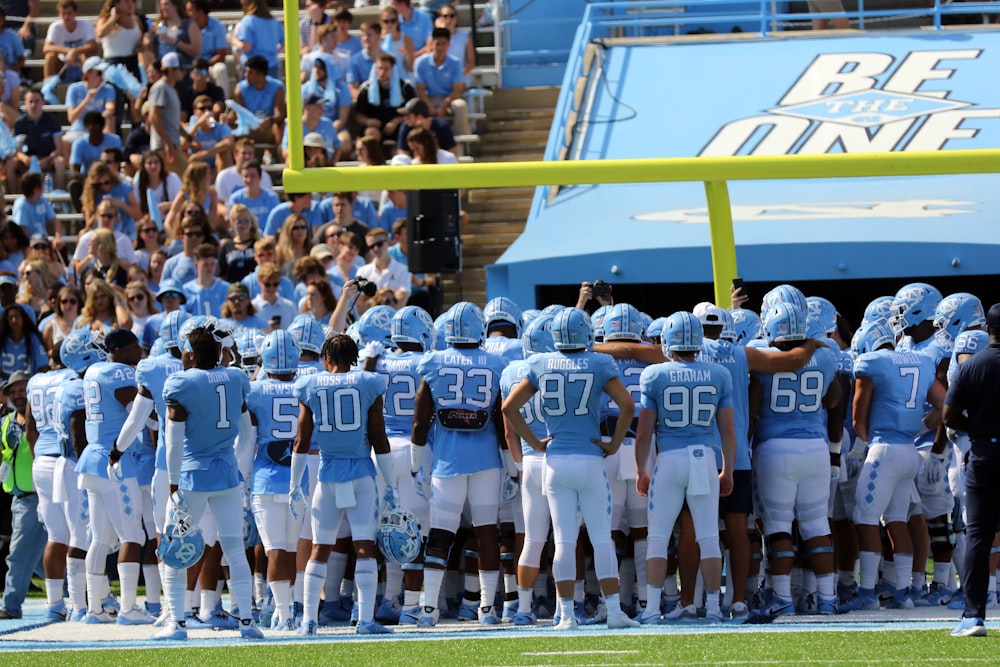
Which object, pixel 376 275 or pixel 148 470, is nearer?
pixel 148 470

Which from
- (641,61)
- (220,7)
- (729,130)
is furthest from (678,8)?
(220,7)

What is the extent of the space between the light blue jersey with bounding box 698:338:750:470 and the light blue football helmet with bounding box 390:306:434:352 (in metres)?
1.78

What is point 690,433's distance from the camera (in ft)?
32.3

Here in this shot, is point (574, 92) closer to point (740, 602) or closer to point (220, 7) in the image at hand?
point (220, 7)

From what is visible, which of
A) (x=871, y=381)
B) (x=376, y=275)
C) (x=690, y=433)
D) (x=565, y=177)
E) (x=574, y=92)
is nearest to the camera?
(x=690, y=433)

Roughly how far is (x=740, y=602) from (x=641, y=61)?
30.9 ft

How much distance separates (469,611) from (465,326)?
1774mm

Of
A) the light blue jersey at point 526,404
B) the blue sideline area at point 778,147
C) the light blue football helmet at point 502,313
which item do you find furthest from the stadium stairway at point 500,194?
the light blue jersey at point 526,404

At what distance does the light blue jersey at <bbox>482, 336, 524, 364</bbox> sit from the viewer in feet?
34.5

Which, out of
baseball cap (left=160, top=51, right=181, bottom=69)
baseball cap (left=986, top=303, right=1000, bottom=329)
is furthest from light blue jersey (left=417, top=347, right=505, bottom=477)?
baseball cap (left=160, top=51, right=181, bottom=69)

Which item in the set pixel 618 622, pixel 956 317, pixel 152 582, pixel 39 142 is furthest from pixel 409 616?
pixel 39 142

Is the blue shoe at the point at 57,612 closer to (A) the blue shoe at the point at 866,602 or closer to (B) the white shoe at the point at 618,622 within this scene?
A: (B) the white shoe at the point at 618,622

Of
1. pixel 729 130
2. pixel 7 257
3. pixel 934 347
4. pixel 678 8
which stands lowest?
pixel 934 347

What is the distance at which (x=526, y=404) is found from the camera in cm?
1027
